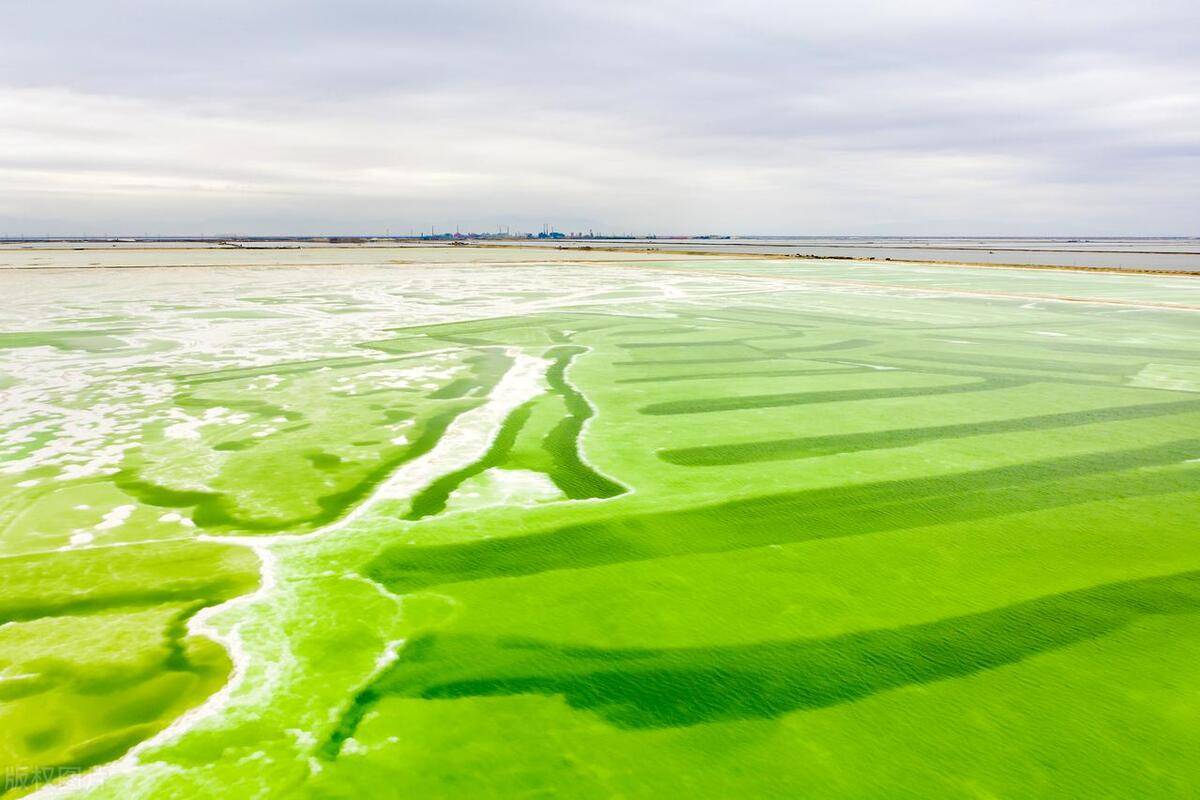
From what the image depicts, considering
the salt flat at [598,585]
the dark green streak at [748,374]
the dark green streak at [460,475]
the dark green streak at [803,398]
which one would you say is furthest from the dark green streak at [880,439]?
the dark green streak at [748,374]

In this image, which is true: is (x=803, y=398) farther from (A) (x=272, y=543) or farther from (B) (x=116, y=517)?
(B) (x=116, y=517)

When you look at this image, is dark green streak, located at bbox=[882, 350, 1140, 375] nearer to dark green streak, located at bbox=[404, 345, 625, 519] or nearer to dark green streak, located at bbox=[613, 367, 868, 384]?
dark green streak, located at bbox=[613, 367, 868, 384]

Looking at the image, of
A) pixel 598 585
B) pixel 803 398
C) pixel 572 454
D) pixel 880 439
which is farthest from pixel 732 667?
pixel 803 398

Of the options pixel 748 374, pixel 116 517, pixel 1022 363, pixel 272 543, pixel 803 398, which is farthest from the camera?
pixel 1022 363

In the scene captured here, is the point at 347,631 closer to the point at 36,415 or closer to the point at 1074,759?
the point at 1074,759

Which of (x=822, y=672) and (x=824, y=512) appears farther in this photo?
(x=824, y=512)

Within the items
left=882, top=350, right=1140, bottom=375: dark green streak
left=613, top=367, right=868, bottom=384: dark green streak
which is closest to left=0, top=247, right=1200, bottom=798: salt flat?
left=613, top=367, right=868, bottom=384: dark green streak

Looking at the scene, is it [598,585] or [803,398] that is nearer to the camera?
[598,585]

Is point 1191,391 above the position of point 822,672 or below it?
above

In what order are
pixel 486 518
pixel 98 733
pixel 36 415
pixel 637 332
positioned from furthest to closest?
pixel 637 332 < pixel 36 415 < pixel 486 518 < pixel 98 733

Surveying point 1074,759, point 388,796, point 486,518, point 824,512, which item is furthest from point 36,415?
point 1074,759

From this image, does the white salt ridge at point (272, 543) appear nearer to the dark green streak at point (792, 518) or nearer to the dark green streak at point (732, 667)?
the dark green streak at point (732, 667)
